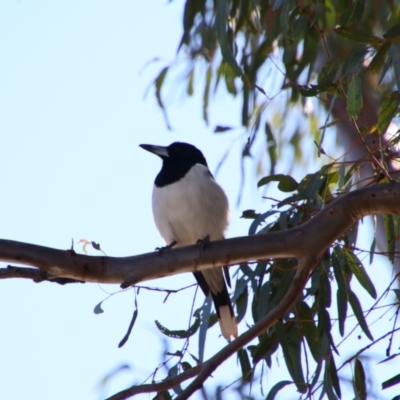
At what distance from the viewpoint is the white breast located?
3408mm

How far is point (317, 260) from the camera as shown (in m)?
2.25

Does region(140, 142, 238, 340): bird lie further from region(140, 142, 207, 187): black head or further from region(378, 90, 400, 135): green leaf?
region(378, 90, 400, 135): green leaf

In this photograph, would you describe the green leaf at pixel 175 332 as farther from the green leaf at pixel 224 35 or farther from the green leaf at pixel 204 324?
the green leaf at pixel 224 35

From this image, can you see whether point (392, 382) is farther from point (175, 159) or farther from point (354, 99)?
point (175, 159)

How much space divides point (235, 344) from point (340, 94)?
796 millimetres

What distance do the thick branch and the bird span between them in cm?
92

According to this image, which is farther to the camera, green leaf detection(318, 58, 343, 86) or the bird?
the bird

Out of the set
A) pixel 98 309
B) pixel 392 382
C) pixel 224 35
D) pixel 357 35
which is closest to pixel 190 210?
pixel 224 35

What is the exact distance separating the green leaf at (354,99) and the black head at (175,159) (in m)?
1.38

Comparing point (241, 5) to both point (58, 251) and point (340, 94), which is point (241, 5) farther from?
point (58, 251)

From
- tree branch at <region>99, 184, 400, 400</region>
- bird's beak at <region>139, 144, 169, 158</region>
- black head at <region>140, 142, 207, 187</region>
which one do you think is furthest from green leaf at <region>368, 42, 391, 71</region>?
bird's beak at <region>139, 144, 169, 158</region>

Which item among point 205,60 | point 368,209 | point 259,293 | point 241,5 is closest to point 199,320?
point 259,293

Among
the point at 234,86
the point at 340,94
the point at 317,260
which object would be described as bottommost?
the point at 317,260

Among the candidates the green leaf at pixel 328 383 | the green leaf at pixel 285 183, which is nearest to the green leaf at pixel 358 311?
the green leaf at pixel 328 383
